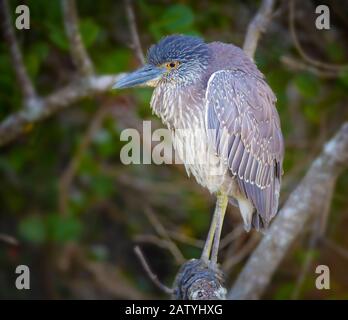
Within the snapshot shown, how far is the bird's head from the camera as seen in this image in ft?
14.0

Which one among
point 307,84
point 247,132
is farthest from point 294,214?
point 307,84

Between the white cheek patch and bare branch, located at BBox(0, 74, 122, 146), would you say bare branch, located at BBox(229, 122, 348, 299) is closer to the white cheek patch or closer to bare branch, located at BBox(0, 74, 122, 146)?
the white cheek patch

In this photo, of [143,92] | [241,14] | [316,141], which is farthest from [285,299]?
[241,14]

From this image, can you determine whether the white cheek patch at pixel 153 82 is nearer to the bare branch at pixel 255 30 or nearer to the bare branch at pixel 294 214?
the bare branch at pixel 255 30

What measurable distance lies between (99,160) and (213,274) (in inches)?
103

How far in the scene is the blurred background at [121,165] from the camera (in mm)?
5344

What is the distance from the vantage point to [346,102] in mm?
5801

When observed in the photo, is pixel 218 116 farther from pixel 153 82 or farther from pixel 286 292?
pixel 286 292

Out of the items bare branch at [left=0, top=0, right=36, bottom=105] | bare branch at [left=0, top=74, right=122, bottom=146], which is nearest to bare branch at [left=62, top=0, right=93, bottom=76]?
bare branch at [left=0, top=74, right=122, bottom=146]

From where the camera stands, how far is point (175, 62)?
14.2 ft

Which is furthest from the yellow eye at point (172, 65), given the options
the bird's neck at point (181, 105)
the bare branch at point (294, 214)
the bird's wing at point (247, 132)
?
the bare branch at point (294, 214)

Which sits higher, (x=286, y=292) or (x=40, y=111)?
(x=40, y=111)

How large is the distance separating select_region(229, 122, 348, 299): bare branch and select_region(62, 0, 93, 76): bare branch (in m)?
1.48

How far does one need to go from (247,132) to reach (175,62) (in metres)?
0.53
